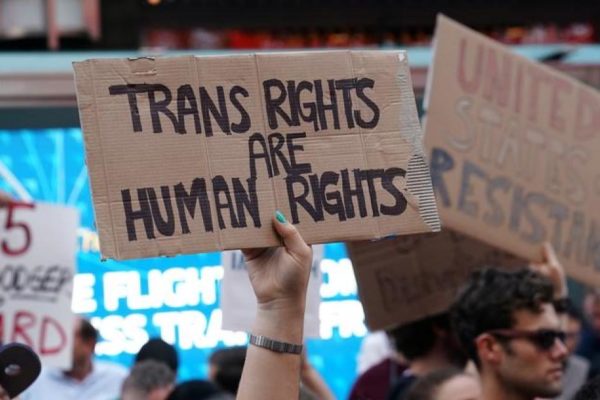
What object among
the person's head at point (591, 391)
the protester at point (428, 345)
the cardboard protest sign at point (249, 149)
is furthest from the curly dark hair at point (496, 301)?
the cardboard protest sign at point (249, 149)

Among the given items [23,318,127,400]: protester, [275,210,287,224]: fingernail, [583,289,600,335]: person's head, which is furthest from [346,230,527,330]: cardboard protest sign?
[583,289,600,335]: person's head

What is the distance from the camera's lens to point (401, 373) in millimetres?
6055

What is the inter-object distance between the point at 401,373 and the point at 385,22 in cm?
677

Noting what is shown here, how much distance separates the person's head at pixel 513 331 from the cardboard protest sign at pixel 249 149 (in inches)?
52.3

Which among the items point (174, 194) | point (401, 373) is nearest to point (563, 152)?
point (401, 373)

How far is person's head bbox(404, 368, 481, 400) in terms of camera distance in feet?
15.1

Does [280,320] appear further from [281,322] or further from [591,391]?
[591,391]

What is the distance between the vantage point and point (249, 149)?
314cm

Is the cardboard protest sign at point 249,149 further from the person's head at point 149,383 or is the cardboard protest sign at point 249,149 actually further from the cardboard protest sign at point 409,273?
the person's head at point 149,383

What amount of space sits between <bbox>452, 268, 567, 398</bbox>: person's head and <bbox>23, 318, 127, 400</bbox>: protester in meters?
3.25

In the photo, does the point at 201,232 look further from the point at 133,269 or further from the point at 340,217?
the point at 133,269

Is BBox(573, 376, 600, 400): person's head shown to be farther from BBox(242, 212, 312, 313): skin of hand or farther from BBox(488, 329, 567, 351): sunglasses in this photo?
BBox(488, 329, 567, 351): sunglasses

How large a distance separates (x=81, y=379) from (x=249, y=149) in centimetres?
480

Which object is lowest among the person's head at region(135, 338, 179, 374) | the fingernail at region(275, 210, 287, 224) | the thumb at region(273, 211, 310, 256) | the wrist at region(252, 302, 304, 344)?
the person's head at region(135, 338, 179, 374)
